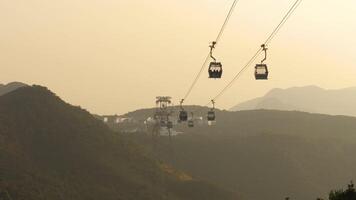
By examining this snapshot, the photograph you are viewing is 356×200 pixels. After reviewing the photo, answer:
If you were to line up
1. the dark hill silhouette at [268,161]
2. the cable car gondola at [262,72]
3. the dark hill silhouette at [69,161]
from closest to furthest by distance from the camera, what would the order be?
the cable car gondola at [262,72]
the dark hill silhouette at [69,161]
the dark hill silhouette at [268,161]

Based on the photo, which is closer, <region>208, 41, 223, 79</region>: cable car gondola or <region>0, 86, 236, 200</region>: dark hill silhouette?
<region>208, 41, 223, 79</region>: cable car gondola

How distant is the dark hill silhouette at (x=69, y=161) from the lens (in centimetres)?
8475

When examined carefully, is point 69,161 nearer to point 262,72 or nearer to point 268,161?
point 268,161

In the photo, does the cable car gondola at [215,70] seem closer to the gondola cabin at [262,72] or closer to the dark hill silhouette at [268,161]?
the gondola cabin at [262,72]

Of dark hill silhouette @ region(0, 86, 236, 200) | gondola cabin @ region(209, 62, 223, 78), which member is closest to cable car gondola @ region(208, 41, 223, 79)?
gondola cabin @ region(209, 62, 223, 78)

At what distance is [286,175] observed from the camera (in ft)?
428

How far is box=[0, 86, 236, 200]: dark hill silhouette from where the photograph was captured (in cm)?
8475

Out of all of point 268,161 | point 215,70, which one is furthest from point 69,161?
point 215,70

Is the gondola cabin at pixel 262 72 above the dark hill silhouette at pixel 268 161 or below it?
above

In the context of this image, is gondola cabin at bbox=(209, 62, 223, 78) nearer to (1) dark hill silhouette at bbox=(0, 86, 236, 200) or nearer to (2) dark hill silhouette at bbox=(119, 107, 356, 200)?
(1) dark hill silhouette at bbox=(0, 86, 236, 200)

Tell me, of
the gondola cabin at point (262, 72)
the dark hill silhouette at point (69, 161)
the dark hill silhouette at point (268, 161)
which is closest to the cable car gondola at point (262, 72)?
the gondola cabin at point (262, 72)

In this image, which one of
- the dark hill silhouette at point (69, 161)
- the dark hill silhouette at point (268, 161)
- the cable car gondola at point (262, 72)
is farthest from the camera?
the dark hill silhouette at point (268, 161)

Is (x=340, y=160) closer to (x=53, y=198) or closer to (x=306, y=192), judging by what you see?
(x=306, y=192)

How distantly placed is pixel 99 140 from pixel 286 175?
159ft
